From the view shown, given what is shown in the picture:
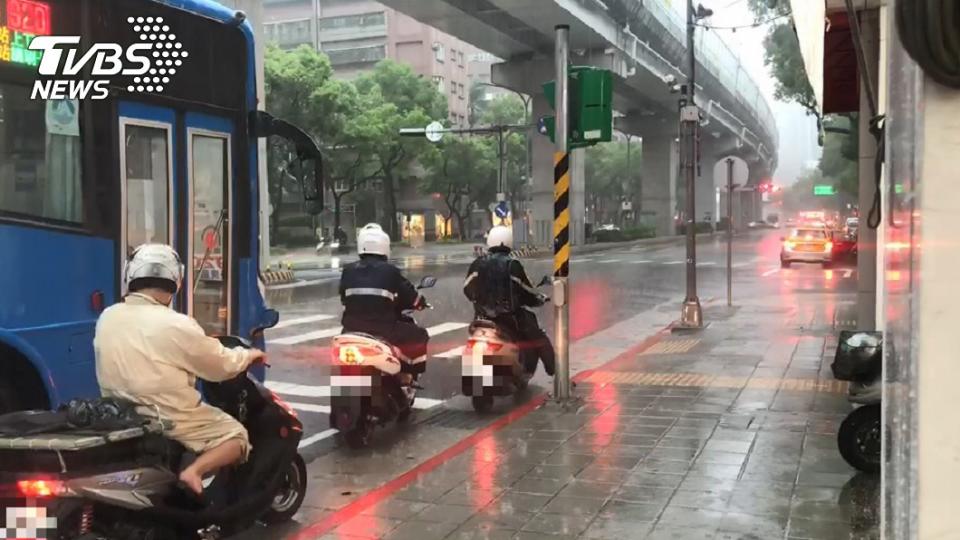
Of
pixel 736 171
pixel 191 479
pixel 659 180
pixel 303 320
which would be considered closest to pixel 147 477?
pixel 191 479

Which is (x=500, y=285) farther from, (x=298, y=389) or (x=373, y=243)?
(x=298, y=389)

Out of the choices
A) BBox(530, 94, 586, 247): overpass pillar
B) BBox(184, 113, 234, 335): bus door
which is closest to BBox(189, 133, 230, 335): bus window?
BBox(184, 113, 234, 335): bus door

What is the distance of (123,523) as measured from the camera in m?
3.76

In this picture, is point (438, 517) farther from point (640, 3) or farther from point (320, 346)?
point (640, 3)

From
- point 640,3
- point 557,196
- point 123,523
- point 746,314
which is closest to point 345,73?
point 640,3

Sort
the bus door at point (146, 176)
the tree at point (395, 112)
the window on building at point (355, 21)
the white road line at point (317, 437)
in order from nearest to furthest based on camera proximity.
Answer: the bus door at point (146, 176), the white road line at point (317, 437), the tree at point (395, 112), the window on building at point (355, 21)

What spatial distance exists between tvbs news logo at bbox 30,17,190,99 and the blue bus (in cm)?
1

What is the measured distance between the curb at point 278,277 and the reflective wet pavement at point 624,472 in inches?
662

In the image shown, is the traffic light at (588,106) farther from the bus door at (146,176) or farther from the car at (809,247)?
the car at (809,247)

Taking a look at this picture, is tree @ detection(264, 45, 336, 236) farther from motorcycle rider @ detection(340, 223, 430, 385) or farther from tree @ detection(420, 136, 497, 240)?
motorcycle rider @ detection(340, 223, 430, 385)

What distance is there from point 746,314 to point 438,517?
11.9 m

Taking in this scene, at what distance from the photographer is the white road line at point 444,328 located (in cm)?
1423

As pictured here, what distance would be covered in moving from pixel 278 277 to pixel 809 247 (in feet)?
55.1

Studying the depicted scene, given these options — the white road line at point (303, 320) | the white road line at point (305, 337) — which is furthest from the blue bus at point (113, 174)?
the white road line at point (303, 320)
